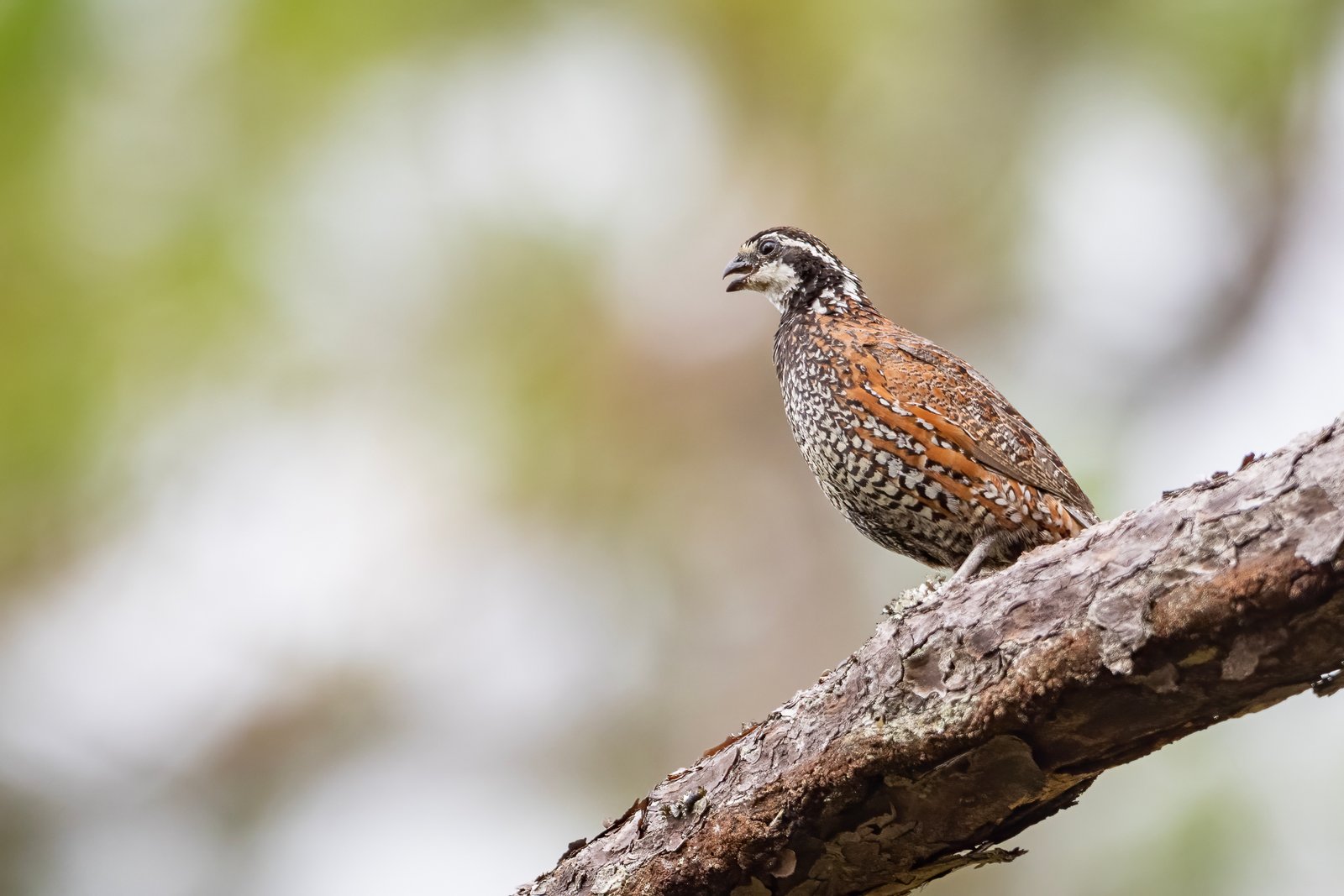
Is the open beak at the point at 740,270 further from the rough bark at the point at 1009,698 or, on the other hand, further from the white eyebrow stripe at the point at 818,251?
the rough bark at the point at 1009,698

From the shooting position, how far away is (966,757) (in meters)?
2.90

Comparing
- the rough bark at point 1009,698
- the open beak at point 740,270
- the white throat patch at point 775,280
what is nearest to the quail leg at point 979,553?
the rough bark at point 1009,698

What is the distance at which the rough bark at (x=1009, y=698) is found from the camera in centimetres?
244

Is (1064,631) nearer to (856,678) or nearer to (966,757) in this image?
(966,757)

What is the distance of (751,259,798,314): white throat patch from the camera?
19.0 ft

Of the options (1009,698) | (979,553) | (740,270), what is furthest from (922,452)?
(1009,698)

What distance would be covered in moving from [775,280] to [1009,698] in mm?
3308

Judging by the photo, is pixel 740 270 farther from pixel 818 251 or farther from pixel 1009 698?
pixel 1009 698

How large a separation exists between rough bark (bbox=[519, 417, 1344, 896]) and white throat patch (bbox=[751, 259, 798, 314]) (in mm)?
2447

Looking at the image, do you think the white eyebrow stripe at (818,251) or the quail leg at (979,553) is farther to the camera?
the white eyebrow stripe at (818,251)

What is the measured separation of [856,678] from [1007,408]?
2.07m

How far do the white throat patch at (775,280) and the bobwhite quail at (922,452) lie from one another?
0.57 metres

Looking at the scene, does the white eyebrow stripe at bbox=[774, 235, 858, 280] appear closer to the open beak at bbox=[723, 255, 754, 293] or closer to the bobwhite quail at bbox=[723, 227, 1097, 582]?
the open beak at bbox=[723, 255, 754, 293]

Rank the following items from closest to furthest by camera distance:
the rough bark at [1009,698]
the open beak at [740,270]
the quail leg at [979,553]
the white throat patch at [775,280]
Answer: the rough bark at [1009,698] → the quail leg at [979,553] → the white throat patch at [775,280] → the open beak at [740,270]
